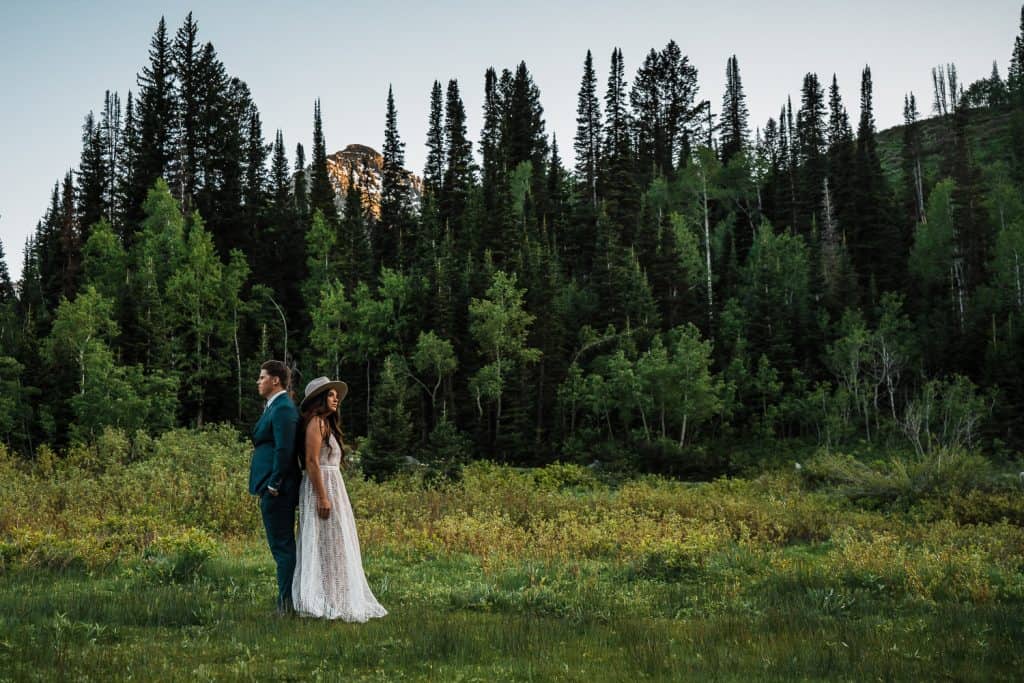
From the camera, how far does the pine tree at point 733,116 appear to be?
310 ft

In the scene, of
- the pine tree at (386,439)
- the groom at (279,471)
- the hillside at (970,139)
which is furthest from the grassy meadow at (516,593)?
the hillside at (970,139)

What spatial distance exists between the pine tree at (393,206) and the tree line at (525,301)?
40 centimetres

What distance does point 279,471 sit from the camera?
287 inches

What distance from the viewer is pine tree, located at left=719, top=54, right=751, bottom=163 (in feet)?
310

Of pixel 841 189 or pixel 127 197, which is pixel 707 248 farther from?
pixel 127 197

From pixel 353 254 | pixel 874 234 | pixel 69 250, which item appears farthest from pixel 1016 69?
pixel 69 250

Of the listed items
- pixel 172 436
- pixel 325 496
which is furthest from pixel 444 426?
pixel 325 496

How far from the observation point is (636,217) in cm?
6600

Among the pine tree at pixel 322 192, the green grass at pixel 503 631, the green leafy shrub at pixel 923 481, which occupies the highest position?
the pine tree at pixel 322 192

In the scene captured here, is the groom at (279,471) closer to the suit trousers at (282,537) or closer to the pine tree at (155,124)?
the suit trousers at (282,537)

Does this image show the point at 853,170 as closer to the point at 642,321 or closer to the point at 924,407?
the point at 642,321

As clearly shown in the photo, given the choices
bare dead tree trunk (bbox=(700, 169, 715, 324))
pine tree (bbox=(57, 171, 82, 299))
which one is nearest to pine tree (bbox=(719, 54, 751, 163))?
bare dead tree trunk (bbox=(700, 169, 715, 324))

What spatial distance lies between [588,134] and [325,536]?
91180mm

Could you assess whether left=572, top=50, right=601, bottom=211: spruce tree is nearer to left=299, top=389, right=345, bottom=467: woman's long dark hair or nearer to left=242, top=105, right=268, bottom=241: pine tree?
left=242, top=105, right=268, bottom=241: pine tree
